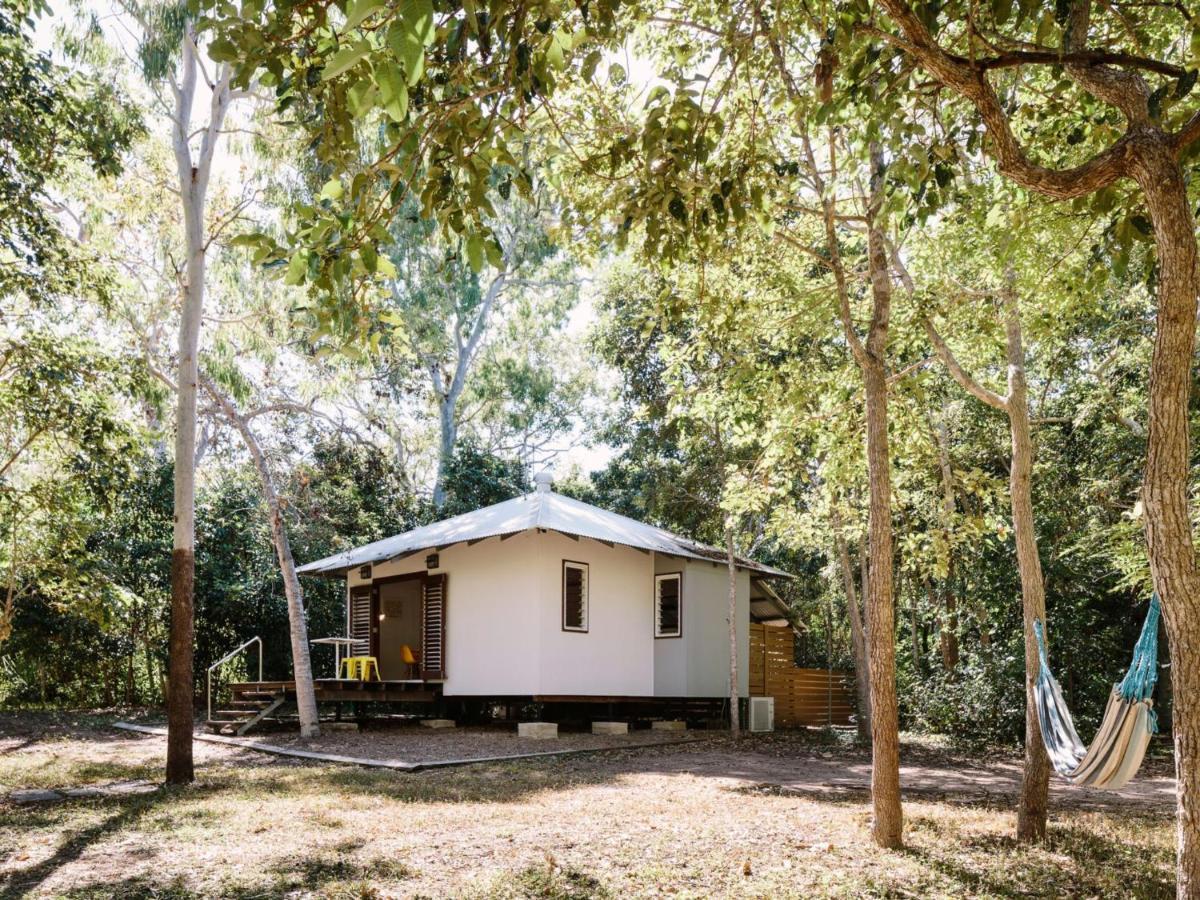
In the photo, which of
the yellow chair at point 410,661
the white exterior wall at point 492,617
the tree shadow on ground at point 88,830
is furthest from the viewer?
the yellow chair at point 410,661

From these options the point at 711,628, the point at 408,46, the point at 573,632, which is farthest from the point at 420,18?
the point at 711,628

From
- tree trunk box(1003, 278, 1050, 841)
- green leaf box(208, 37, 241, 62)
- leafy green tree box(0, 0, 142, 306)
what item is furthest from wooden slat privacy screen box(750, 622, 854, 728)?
green leaf box(208, 37, 241, 62)

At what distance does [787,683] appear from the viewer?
17.6 m

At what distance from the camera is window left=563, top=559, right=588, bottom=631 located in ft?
49.3

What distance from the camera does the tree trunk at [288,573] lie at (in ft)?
38.0

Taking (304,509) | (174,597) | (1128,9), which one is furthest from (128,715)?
(1128,9)

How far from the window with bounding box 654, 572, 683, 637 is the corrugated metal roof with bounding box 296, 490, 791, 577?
1.96 ft

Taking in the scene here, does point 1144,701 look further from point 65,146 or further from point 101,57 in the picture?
point 101,57

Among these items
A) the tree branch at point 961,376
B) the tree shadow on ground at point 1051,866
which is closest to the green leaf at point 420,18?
the tree shadow on ground at point 1051,866

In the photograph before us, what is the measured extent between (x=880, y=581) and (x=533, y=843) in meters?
2.62

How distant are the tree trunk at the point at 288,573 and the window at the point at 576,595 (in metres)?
3.78

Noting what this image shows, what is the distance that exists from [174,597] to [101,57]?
5985 mm

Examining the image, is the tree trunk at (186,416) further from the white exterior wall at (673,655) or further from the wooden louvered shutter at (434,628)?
the white exterior wall at (673,655)

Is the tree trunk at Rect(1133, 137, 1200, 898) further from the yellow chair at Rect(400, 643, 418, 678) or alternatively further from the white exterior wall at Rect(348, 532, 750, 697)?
the yellow chair at Rect(400, 643, 418, 678)
